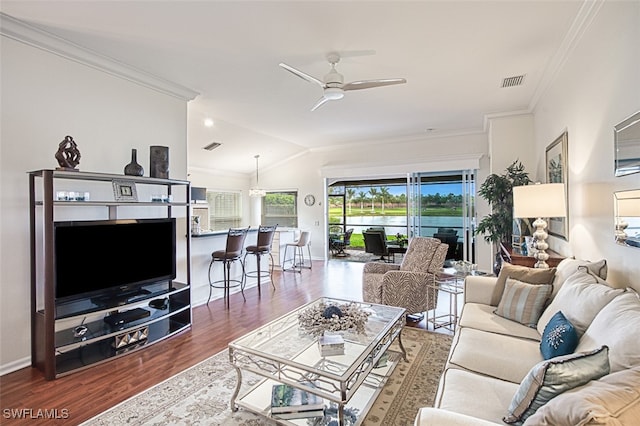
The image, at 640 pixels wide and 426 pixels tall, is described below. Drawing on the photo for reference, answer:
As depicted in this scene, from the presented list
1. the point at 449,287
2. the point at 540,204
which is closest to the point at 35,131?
the point at 449,287

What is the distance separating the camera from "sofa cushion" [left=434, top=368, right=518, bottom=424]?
4.56 ft

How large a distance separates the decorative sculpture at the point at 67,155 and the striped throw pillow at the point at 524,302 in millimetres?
3893

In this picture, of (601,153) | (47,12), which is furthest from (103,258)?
(601,153)

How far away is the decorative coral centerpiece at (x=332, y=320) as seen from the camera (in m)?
2.42

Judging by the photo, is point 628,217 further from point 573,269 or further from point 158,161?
point 158,161

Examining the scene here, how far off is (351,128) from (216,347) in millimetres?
4733

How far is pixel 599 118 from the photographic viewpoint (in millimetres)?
2504

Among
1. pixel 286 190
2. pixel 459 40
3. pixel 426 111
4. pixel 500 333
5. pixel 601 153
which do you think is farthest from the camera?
pixel 286 190

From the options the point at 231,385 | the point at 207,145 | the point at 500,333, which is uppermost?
the point at 207,145

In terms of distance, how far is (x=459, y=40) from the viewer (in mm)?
2990

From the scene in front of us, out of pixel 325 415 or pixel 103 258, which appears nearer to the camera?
pixel 325 415

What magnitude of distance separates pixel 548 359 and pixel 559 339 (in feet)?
0.40

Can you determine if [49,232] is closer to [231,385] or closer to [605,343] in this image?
[231,385]

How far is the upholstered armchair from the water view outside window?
3353mm
